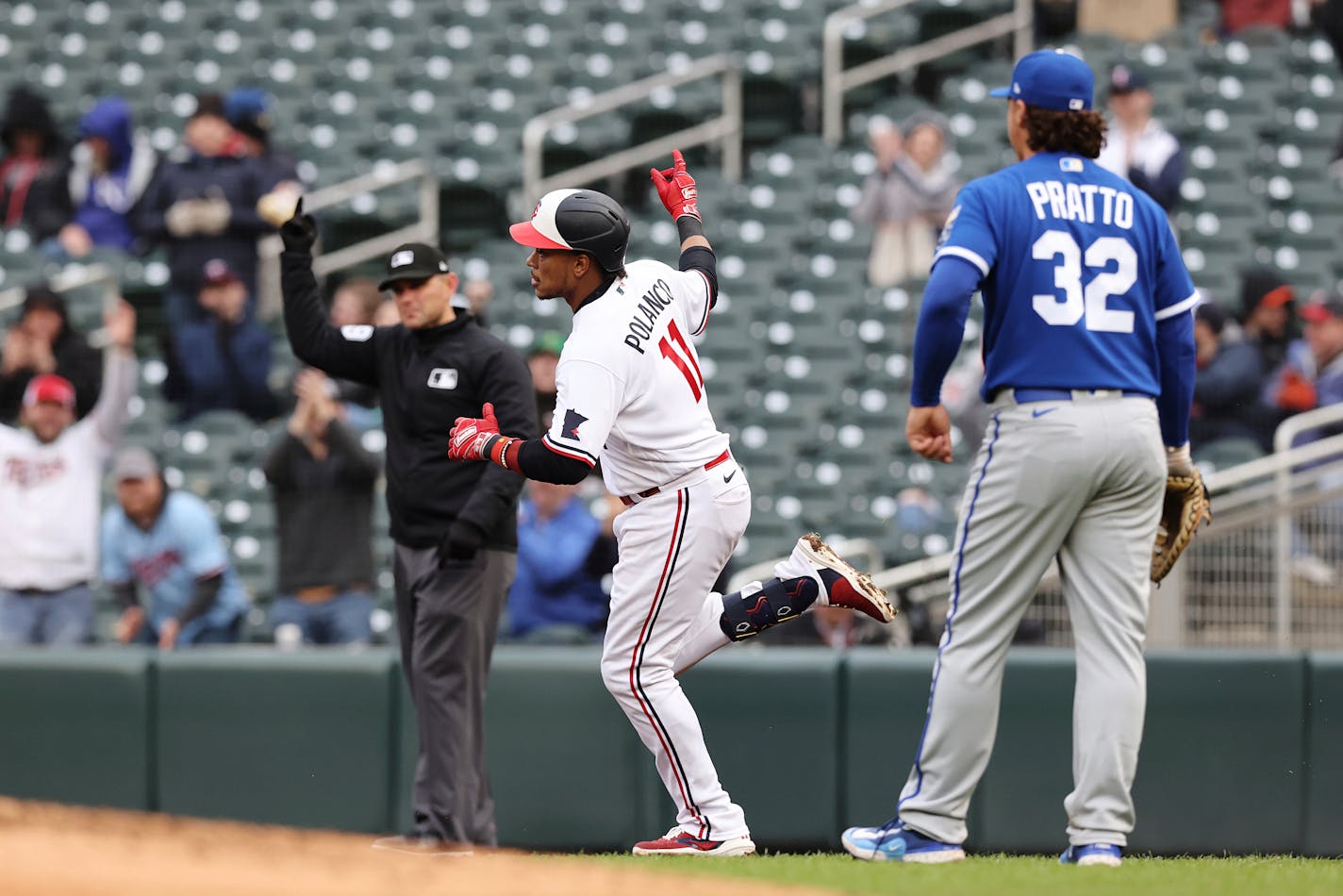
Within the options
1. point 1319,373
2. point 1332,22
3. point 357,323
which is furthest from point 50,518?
point 1332,22

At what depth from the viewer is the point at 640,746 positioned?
282 inches

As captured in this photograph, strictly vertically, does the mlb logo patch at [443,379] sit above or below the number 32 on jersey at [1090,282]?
below

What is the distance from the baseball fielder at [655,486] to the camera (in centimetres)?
498

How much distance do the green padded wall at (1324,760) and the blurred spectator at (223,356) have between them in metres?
5.75

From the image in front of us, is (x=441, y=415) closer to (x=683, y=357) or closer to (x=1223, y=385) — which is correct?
(x=683, y=357)

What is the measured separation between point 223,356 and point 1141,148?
5.15m

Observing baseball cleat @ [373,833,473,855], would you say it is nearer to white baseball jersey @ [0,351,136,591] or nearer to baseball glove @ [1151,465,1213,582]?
baseball glove @ [1151,465,1213,582]

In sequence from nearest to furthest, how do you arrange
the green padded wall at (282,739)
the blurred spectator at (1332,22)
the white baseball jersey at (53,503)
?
the green padded wall at (282,739) < the white baseball jersey at (53,503) < the blurred spectator at (1332,22)

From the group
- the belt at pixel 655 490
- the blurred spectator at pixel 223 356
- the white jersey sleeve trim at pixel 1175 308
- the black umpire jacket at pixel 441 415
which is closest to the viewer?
the white jersey sleeve trim at pixel 1175 308

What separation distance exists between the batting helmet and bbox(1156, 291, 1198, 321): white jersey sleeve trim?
1.40m

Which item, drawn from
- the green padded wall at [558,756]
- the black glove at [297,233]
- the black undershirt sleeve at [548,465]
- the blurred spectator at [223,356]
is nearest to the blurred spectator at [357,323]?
the blurred spectator at [223,356]

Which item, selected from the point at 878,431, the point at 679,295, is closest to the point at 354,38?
the point at 878,431

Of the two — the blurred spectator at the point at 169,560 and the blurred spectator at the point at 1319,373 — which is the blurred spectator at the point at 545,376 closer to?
the blurred spectator at the point at 169,560

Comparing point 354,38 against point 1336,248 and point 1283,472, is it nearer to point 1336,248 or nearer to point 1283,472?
point 1336,248
